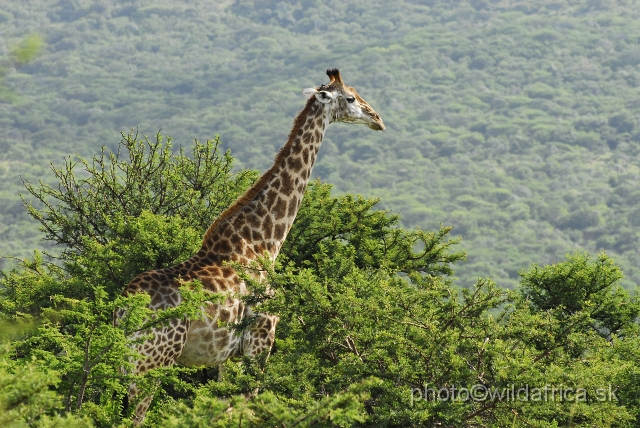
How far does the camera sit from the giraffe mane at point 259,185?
40.7 ft

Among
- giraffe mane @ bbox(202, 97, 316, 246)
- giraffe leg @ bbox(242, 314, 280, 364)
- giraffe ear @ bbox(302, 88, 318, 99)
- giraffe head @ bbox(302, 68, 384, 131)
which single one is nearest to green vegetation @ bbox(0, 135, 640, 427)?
giraffe leg @ bbox(242, 314, 280, 364)

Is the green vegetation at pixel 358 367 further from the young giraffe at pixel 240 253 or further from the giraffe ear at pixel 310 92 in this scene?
the giraffe ear at pixel 310 92

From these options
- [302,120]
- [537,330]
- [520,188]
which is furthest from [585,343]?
[520,188]

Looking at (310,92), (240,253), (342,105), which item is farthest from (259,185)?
(342,105)

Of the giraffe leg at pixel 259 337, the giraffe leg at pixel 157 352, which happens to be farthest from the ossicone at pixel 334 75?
the giraffe leg at pixel 157 352

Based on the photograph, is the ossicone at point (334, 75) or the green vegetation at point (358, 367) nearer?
the green vegetation at point (358, 367)

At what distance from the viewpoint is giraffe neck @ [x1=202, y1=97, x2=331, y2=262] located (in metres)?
12.4

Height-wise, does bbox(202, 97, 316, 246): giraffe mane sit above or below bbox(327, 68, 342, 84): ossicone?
below

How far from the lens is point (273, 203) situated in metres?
12.9

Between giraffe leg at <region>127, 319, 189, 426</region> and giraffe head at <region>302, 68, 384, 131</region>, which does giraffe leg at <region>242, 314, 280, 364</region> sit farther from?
giraffe head at <region>302, 68, 384, 131</region>

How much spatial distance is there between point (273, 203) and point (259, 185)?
26cm

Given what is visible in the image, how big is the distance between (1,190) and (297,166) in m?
134

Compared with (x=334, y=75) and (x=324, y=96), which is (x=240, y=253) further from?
(x=334, y=75)

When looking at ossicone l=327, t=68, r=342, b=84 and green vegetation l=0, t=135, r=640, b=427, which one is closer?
green vegetation l=0, t=135, r=640, b=427
